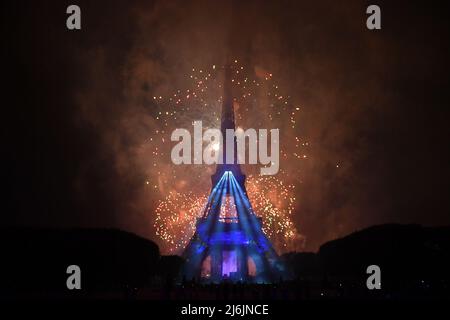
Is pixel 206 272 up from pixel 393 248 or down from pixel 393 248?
down

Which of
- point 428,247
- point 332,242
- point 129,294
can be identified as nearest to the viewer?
point 129,294
